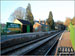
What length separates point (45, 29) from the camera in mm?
49000

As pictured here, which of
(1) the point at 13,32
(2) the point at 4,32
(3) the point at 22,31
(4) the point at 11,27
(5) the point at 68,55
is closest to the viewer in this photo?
(5) the point at 68,55

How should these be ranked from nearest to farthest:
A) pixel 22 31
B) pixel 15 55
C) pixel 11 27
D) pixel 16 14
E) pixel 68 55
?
1. pixel 68 55
2. pixel 15 55
3. pixel 16 14
4. pixel 11 27
5. pixel 22 31

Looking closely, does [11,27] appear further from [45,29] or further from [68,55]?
[45,29]

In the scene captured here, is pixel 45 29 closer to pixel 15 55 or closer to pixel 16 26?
Answer: pixel 16 26

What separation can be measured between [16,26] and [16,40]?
26.9 ft

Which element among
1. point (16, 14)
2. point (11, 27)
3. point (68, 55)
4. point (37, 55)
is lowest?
point (37, 55)

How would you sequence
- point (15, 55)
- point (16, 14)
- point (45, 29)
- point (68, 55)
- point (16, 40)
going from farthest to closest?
point (45, 29) < point (16, 14) < point (16, 40) < point (15, 55) < point (68, 55)

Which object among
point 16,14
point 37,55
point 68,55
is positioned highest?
point 16,14

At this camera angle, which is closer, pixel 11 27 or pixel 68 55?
pixel 68 55

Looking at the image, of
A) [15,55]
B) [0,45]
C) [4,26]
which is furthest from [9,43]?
[4,26]

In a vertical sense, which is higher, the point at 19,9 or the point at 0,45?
the point at 19,9

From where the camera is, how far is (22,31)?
26484 mm

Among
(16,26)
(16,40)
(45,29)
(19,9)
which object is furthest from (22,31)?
(45,29)

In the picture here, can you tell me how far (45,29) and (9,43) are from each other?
121ft
